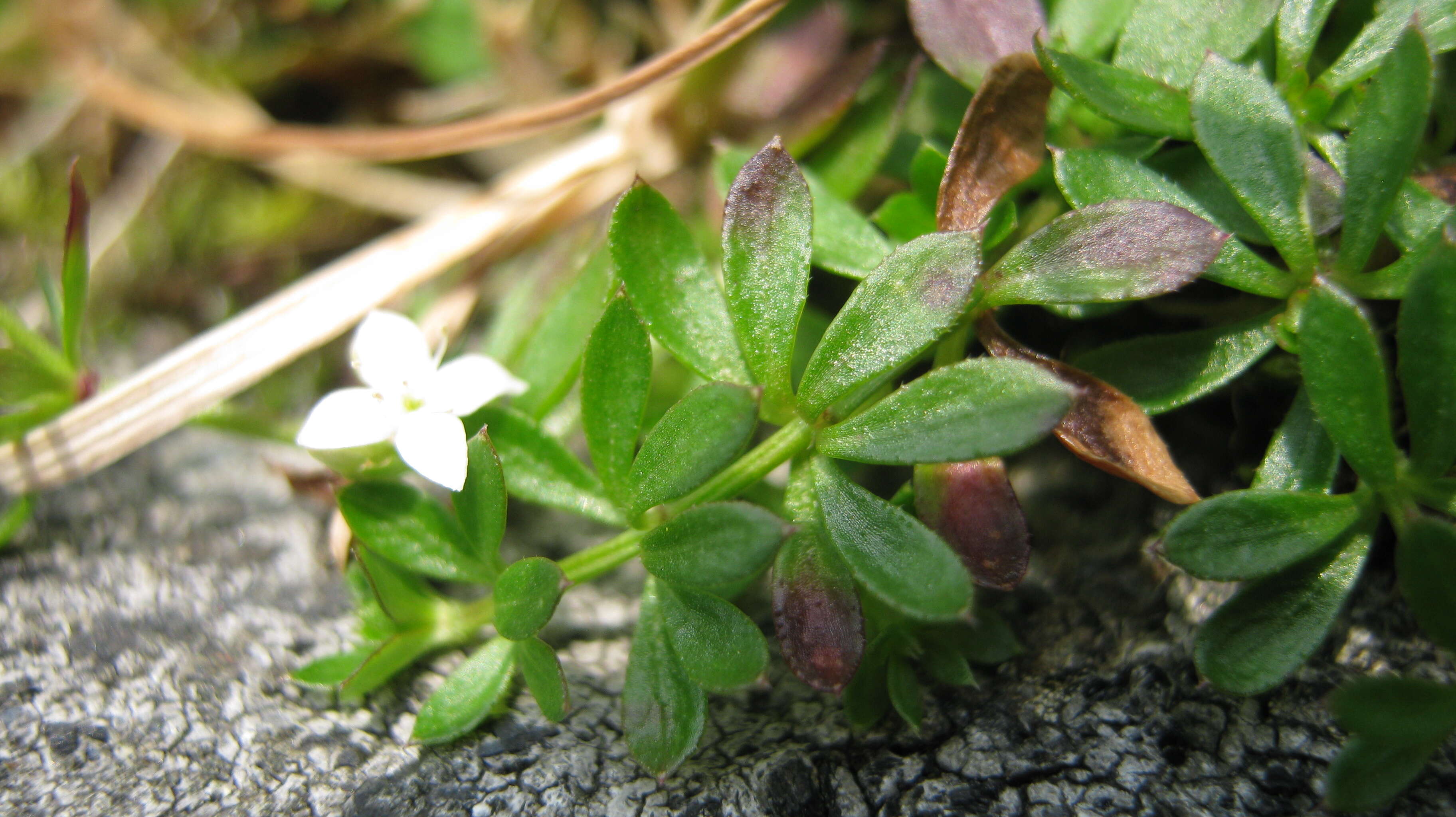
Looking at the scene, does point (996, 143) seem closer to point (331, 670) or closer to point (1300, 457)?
point (1300, 457)


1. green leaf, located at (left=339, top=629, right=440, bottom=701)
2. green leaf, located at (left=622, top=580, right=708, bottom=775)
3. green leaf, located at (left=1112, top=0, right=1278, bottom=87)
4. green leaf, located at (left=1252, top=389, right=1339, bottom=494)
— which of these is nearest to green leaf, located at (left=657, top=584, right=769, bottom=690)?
green leaf, located at (left=622, top=580, right=708, bottom=775)

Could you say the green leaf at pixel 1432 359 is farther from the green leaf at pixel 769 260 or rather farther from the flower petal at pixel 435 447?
the flower petal at pixel 435 447

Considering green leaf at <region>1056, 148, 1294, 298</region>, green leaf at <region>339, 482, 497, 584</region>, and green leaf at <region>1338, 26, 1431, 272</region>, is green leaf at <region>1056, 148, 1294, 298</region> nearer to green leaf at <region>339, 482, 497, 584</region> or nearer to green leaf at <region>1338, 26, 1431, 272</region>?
green leaf at <region>1338, 26, 1431, 272</region>

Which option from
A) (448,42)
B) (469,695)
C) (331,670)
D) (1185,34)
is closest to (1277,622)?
(1185,34)

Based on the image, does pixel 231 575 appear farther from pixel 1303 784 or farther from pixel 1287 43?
pixel 1287 43

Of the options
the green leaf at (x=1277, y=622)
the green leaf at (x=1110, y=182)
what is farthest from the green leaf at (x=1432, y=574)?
the green leaf at (x=1110, y=182)

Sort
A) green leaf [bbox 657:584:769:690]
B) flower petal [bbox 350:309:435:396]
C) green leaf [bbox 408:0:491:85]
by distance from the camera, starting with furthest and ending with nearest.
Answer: green leaf [bbox 408:0:491:85] < flower petal [bbox 350:309:435:396] < green leaf [bbox 657:584:769:690]

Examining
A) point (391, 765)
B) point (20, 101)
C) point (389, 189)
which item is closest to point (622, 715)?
point (391, 765)

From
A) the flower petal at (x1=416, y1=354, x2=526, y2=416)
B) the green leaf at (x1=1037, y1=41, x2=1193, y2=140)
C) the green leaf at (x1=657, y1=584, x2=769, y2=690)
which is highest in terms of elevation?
the green leaf at (x1=1037, y1=41, x2=1193, y2=140)
